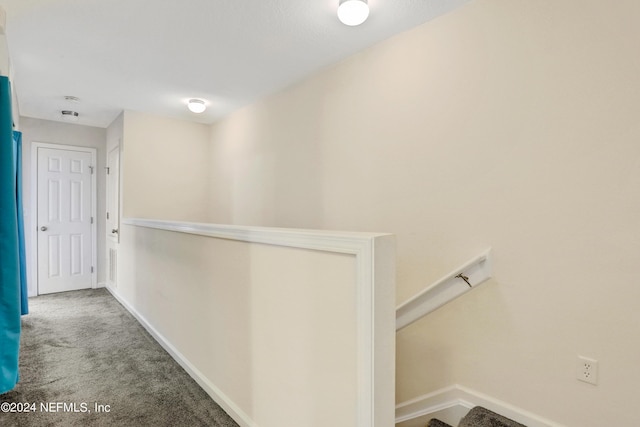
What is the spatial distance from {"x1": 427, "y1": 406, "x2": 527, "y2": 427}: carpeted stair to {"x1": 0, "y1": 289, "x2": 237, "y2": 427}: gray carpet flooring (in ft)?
4.22

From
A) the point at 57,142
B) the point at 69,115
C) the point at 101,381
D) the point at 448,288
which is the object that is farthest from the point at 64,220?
the point at 448,288

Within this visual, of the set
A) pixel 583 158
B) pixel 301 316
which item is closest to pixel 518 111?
pixel 583 158

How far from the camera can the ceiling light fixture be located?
1.86 meters

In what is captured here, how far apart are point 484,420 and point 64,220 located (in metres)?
5.34

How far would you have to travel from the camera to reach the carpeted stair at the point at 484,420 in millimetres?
1687

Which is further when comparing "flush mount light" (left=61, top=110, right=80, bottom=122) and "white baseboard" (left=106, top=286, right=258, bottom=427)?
"flush mount light" (left=61, top=110, right=80, bottom=122)

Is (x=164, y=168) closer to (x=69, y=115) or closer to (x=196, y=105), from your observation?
(x=196, y=105)

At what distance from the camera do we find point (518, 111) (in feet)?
5.70

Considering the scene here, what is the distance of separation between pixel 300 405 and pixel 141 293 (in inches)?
103

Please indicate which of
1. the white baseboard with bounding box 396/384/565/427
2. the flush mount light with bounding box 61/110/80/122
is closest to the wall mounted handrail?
the white baseboard with bounding box 396/384/565/427

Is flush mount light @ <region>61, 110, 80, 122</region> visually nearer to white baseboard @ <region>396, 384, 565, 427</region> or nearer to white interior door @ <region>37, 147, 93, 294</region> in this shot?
white interior door @ <region>37, 147, 93, 294</region>

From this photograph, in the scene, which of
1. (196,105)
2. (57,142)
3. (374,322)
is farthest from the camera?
(57,142)

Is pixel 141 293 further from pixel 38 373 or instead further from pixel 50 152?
pixel 50 152

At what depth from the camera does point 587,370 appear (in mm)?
1542
